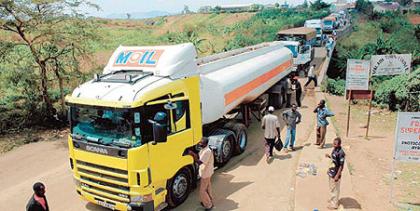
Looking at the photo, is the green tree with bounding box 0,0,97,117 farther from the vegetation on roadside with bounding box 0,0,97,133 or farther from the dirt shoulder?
the dirt shoulder

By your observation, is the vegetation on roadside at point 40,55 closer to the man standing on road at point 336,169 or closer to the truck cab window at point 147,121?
the truck cab window at point 147,121

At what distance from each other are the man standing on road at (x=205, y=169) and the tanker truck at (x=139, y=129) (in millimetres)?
518

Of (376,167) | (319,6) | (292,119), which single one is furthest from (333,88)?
(319,6)

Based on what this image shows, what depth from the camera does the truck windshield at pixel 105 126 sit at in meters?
7.14

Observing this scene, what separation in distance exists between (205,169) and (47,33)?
10562 mm

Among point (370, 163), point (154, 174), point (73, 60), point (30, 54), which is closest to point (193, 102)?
point (154, 174)

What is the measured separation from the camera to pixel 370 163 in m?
10.9

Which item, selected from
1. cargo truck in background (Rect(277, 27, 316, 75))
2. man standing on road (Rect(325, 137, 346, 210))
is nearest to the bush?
cargo truck in background (Rect(277, 27, 316, 75))

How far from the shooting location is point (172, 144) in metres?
7.89

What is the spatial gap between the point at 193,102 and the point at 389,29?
52207 millimetres

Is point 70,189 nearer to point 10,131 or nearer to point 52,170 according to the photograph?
point 52,170

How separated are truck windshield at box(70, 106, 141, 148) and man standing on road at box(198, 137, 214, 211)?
1473 mm

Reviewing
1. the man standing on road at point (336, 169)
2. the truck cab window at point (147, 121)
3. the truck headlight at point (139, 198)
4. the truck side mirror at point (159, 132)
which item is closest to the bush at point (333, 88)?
the man standing on road at point (336, 169)

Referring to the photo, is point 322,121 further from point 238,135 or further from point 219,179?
point 219,179
